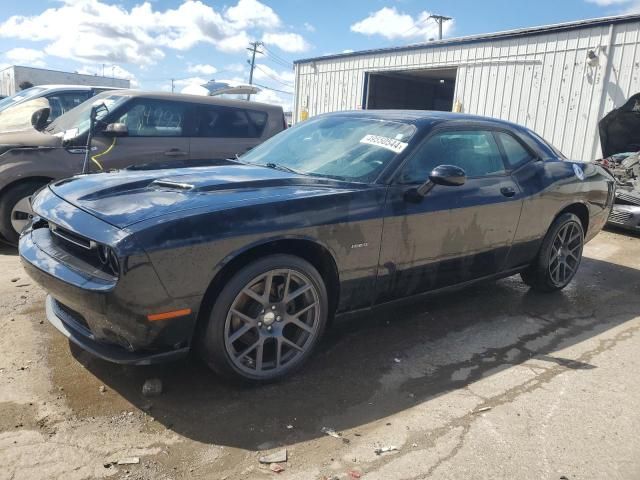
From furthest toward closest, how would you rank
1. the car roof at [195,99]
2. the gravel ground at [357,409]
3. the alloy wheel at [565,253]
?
the car roof at [195,99] < the alloy wheel at [565,253] < the gravel ground at [357,409]

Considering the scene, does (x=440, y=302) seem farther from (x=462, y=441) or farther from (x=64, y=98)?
(x=64, y=98)

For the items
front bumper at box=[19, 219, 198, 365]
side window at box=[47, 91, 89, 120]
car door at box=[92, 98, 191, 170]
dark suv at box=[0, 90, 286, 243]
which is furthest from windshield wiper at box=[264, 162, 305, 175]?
side window at box=[47, 91, 89, 120]

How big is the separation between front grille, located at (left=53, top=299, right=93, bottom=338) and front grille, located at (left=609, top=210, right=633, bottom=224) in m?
7.59

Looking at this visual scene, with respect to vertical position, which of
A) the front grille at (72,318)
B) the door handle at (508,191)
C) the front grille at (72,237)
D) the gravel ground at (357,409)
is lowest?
the gravel ground at (357,409)

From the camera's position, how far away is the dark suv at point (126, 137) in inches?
205

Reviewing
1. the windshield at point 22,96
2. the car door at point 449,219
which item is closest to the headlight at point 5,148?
the windshield at point 22,96

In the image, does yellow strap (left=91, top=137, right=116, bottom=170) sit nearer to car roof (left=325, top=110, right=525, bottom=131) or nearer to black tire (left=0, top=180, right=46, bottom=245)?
black tire (left=0, top=180, right=46, bottom=245)

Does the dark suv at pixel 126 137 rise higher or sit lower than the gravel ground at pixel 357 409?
higher

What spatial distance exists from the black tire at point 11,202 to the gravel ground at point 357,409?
1.42 m

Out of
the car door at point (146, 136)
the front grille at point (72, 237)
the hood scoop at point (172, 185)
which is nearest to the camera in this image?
the front grille at point (72, 237)

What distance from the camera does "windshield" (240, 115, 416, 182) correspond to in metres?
3.48

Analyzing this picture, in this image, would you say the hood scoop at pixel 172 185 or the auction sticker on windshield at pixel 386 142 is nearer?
the hood scoop at pixel 172 185

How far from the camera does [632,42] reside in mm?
9797

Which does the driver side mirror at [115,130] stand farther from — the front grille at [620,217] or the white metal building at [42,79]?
the white metal building at [42,79]
